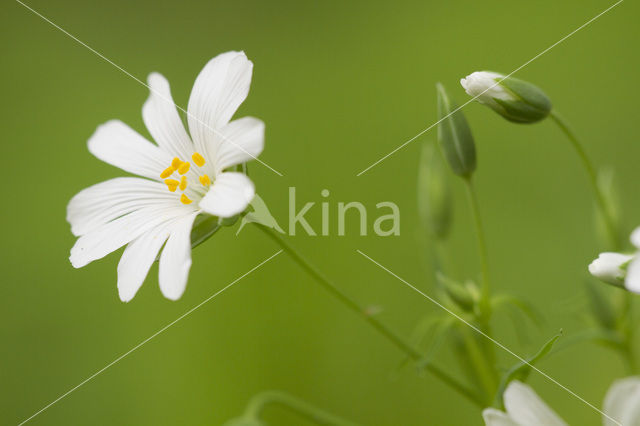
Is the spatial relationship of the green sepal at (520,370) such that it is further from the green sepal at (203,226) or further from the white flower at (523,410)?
the green sepal at (203,226)

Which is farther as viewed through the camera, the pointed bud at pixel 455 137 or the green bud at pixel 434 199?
the green bud at pixel 434 199

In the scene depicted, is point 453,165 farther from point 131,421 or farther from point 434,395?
point 131,421

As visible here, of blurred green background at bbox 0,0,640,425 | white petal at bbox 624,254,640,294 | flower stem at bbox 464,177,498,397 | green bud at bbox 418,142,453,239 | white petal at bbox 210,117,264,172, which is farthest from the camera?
blurred green background at bbox 0,0,640,425

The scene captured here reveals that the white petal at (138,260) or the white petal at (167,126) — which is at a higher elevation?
the white petal at (167,126)

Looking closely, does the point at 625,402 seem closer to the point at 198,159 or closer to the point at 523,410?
the point at 523,410

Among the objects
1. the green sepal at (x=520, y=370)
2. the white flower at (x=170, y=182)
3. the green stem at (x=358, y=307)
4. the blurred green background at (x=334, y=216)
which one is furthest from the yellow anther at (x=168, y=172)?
the blurred green background at (x=334, y=216)

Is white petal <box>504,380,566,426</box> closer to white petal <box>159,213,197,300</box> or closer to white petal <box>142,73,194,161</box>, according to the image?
white petal <box>159,213,197,300</box>

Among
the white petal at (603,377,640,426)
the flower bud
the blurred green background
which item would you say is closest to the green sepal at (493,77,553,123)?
the flower bud
